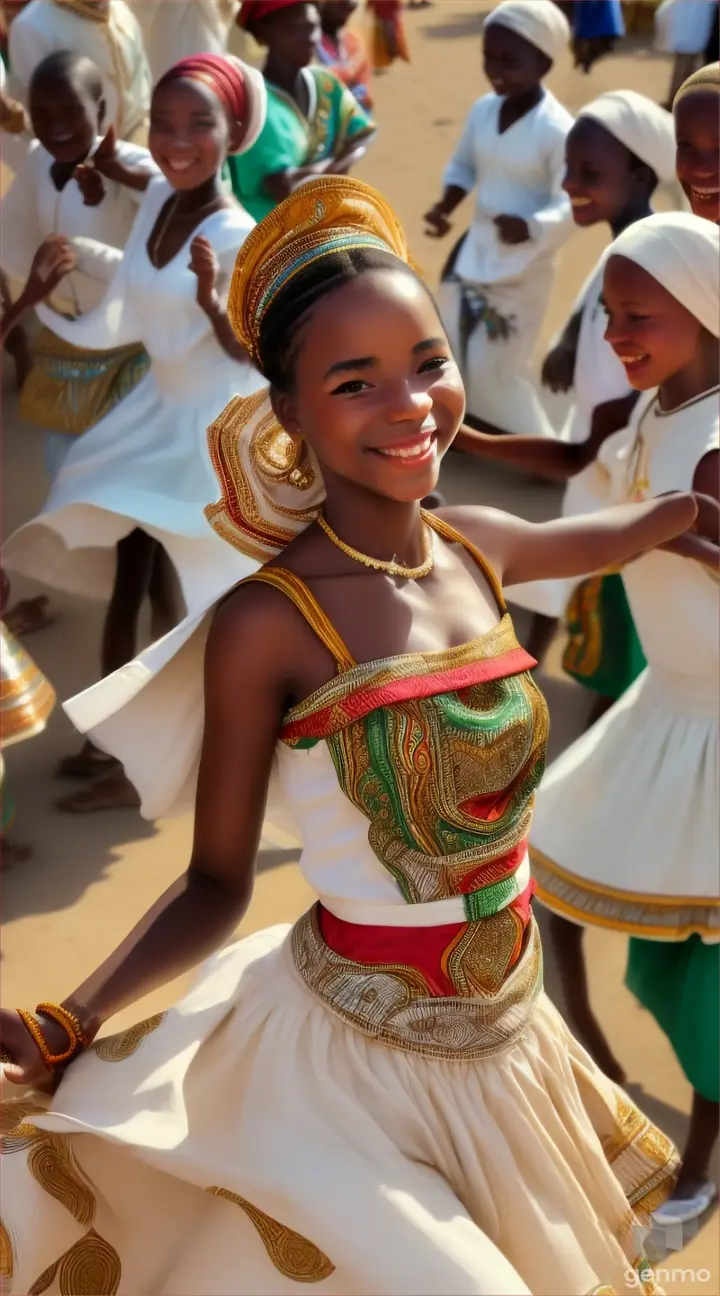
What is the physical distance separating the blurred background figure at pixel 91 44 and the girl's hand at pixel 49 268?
1829 millimetres

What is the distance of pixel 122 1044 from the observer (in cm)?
224

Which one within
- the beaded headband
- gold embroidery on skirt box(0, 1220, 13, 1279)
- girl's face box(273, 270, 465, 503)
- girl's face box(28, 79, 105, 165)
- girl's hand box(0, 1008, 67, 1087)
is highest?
the beaded headband

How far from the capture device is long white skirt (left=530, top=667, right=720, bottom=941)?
3.29 metres


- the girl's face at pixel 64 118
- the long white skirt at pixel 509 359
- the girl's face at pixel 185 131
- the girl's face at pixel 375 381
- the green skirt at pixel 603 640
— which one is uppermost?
the girl's face at pixel 375 381

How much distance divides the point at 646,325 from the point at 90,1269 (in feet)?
6.37

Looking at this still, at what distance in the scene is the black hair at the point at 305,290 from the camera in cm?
212

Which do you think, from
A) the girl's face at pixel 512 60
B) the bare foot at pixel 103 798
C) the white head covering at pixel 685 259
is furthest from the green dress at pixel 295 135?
the white head covering at pixel 685 259

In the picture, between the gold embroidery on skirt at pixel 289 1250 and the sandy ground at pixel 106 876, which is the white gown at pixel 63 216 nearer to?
the sandy ground at pixel 106 876

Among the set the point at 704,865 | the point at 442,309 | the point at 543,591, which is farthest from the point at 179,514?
the point at 442,309

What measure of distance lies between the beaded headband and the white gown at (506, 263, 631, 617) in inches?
80.4

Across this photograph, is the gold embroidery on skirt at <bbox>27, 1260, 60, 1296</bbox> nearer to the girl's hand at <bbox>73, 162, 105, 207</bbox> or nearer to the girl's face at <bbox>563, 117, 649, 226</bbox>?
the girl's face at <bbox>563, 117, 649, 226</bbox>

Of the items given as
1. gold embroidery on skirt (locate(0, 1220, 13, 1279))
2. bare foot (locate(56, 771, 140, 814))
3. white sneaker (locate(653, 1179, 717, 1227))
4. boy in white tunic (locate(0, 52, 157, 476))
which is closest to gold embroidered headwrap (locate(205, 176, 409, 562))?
gold embroidery on skirt (locate(0, 1220, 13, 1279))

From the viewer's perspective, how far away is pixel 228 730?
2131 mm

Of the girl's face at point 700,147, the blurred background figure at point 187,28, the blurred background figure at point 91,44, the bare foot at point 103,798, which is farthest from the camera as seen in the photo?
the blurred background figure at point 187,28
